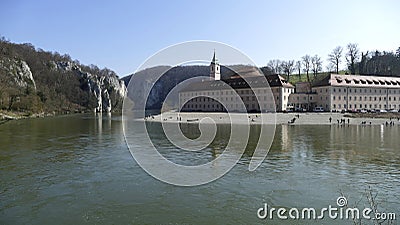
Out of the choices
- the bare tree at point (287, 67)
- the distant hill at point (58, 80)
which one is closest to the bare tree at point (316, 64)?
the bare tree at point (287, 67)

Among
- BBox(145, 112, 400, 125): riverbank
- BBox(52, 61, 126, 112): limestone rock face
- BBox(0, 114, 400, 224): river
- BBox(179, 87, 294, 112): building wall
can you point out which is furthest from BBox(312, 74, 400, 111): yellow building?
BBox(52, 61, 126, 112): limestone rock face

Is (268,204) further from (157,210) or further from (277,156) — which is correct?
(277,156)

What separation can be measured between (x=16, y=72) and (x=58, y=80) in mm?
37663

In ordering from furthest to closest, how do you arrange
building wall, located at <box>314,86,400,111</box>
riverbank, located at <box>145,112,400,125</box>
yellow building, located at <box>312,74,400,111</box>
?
yellow building, located at <box>312,74,400,111</box>, building wall, located at <box>314,86,400,111</box>, riverbank, located at <box>145,112,400,125</box>

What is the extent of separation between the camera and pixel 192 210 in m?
10.0

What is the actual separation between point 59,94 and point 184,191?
13003cm

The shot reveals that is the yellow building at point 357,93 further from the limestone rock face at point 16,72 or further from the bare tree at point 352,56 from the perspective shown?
the limestone rock face at point 16,72

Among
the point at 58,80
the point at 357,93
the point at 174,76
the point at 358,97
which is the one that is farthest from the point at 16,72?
the point at 358,97

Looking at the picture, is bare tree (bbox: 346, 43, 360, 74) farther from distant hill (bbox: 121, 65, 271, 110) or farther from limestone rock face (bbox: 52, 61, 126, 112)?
limestone rock face (bbox: 52, 61, 126, 112)

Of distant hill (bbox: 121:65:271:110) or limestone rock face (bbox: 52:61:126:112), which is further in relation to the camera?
limestone rock face (bbox: 52:61:126:112)

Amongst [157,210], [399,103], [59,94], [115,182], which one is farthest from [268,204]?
[59,94]

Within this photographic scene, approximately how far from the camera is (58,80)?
453 ft

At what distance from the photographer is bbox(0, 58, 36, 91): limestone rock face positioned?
94844 millimetres

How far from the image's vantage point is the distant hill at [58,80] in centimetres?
10038
